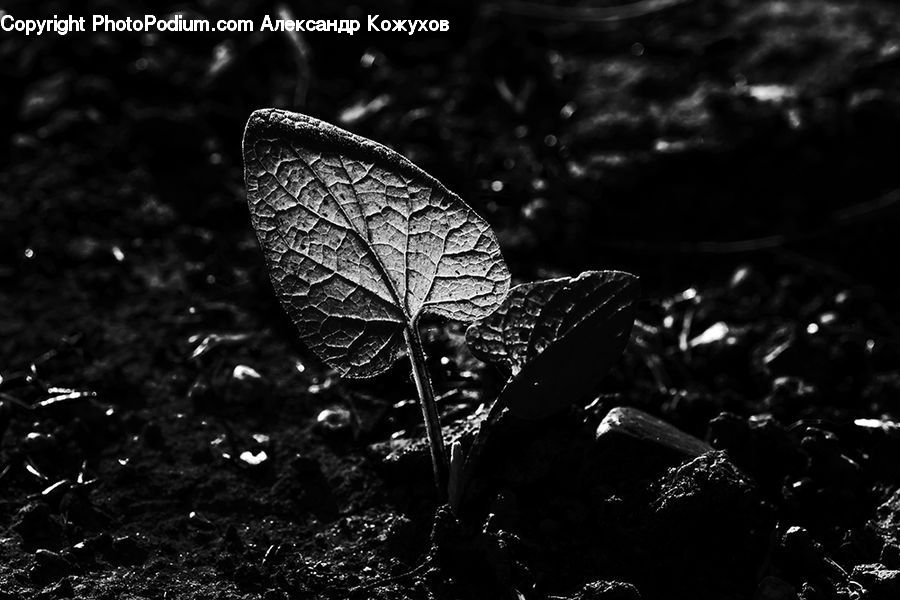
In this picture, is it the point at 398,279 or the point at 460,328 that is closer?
the point at 398,279

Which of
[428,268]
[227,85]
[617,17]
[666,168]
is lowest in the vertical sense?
[428,268]

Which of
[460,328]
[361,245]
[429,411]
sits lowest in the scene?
[429,411]

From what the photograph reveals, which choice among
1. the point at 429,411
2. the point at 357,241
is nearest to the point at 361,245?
the point at 357,241

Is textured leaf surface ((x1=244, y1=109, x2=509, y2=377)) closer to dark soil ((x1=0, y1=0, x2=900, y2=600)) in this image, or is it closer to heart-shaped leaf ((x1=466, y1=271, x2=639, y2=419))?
heart-shaped leaf ((x1=466, y1=271, x2=639, y2=419))

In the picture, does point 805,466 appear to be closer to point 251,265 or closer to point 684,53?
point 251,265

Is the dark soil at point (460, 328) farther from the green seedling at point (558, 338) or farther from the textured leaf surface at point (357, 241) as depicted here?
the textured leaf surface at point (357, 241)

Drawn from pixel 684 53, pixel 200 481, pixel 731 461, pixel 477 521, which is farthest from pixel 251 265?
pixel 684 53

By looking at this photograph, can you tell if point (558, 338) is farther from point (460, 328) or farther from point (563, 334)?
point (460, 328)
